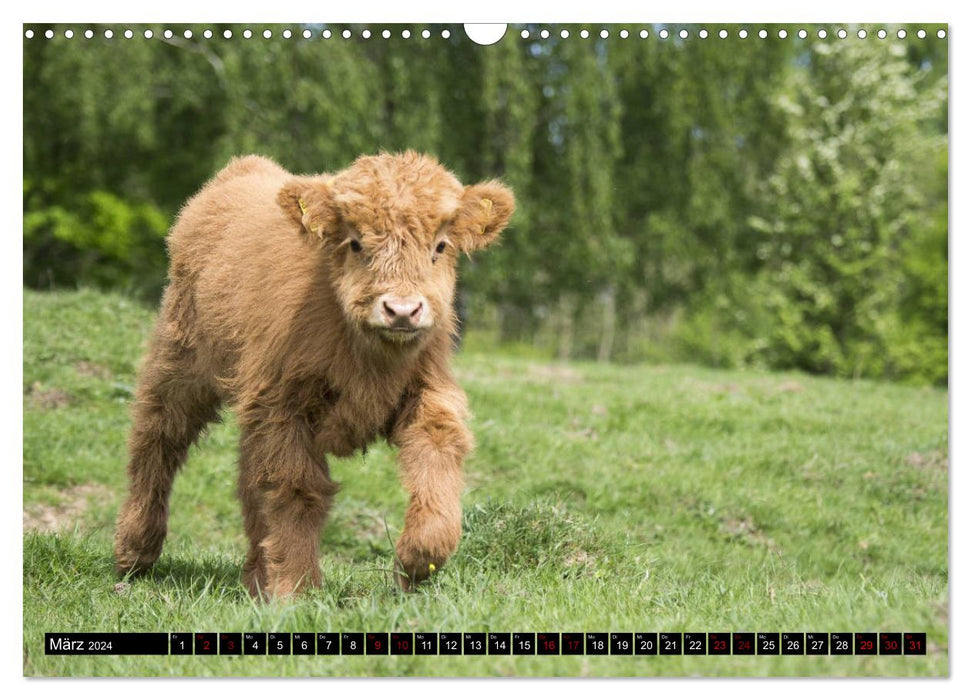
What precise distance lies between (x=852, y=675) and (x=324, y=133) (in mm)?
10389

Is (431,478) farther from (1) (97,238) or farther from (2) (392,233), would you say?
(1) (97,238)

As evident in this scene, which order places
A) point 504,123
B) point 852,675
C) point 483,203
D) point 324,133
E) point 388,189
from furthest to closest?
point 324,133, point 504,123, point 483,203, point 388,189, point 852,675

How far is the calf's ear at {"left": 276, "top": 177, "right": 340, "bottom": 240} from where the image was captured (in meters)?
4.94

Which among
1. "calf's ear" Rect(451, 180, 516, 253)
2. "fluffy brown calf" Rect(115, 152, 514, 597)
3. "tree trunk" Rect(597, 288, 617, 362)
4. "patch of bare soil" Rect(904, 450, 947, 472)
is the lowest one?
"tree trunk" Rect(597, 288, 617, 362)

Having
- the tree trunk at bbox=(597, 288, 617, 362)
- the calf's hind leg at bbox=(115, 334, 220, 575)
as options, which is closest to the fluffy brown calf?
the calf's hind leg at bbox=(115, 334, 220, 575)

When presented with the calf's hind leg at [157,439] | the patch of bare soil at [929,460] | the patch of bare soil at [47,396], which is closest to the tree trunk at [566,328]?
the patch of bare soil at [929,460]

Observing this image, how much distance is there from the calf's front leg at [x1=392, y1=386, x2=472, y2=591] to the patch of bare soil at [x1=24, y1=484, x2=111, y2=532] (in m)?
3.36

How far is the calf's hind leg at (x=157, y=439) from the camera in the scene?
623cm

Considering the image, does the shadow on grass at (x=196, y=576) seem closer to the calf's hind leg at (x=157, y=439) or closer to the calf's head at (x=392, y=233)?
the calf's hind leg at (x=157, y=439)

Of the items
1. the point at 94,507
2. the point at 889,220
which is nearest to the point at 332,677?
the point at 94,507

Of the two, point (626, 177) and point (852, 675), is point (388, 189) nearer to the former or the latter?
point (852, 675)

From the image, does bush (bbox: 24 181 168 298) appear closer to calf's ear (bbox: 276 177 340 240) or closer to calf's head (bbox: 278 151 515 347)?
calf's ear (bbox: 276 177 340 240)

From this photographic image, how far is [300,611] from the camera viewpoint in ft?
14.2

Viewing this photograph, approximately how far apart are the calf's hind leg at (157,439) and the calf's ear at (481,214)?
6.26 ft
